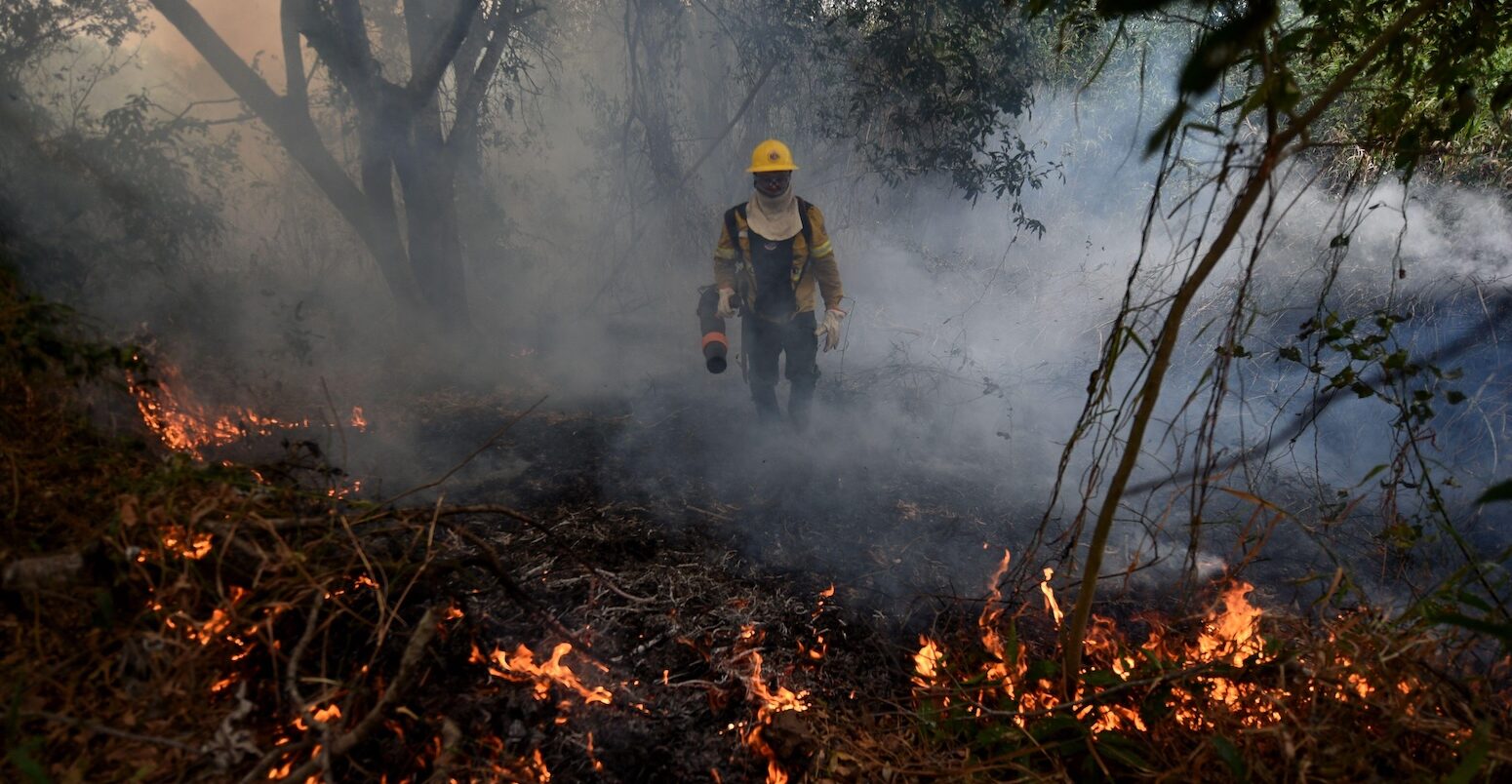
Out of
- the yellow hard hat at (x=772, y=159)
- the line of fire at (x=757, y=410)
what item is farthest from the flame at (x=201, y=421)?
the yellow hard hat at (x=772, y=159)

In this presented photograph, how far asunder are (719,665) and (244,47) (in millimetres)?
11832

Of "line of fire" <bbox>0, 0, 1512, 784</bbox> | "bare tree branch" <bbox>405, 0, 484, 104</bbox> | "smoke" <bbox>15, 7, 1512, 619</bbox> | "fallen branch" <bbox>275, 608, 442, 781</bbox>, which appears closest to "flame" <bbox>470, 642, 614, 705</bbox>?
"line of fire" <bbox>0, 0, 1512, 784</bbox>

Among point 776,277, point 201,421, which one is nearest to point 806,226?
point 776,277

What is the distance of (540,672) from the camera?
8.21 feet

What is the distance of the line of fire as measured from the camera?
6.26 ft

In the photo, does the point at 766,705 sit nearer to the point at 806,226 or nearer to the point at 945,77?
the point at 806,226

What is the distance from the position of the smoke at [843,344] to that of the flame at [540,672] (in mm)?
1477

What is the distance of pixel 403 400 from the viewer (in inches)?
256

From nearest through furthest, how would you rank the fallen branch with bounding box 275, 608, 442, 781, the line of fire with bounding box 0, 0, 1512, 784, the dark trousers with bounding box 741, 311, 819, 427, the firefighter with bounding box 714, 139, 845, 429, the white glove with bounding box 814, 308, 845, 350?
1. the fallen branch with bounding box 275, 608, 442, 781
2. the line of fire with bounding box 0, 0, 1512, 784
3. the firefighter with bounding box 714, 139, 845, 429
4. the white glove with bounding box 814, 308, 845, 350
5. the dark trousers with bounding box 741, 311, 819, 427

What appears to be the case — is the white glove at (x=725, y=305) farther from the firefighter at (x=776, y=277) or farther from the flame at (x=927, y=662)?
the flame at (x=927, y=662)

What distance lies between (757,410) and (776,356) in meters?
0.54

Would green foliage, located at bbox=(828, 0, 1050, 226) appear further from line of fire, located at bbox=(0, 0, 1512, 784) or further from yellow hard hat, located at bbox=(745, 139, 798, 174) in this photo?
yellow hard hat, located at bbox=(745, 139, 798, 174)

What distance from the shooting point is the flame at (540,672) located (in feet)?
7.90

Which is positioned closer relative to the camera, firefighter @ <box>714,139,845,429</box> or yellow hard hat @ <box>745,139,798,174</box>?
yellow hard hat @ <box>745,139,798,174</box>
